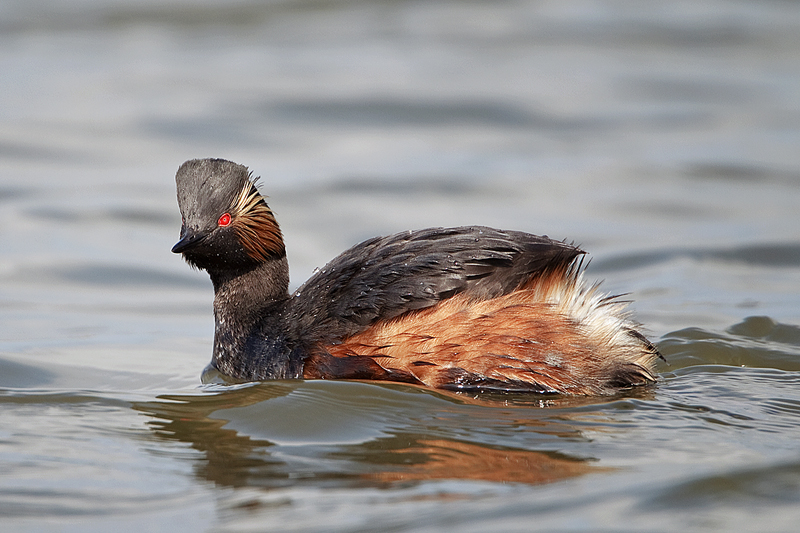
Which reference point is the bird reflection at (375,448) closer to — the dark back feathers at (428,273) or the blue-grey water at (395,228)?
the blue-grey water at (395,228)

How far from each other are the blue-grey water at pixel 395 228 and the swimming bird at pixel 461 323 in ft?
0.56

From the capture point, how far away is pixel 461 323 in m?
5.60

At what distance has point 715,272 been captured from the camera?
9375 millimetres

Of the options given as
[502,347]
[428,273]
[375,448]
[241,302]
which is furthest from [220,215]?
[375,448]

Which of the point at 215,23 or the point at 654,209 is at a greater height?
the point at 215,23

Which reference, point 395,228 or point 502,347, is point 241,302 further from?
point 395,228

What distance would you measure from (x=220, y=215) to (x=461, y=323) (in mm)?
1808

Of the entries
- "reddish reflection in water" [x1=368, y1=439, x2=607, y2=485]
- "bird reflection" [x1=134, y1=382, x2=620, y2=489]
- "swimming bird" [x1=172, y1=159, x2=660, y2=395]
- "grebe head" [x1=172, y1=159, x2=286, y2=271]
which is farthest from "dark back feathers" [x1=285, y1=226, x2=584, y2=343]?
"reddish reflection in water" [x1=368, y1=439, x2=607, y2=485]

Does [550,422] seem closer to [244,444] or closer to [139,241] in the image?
[244,444]

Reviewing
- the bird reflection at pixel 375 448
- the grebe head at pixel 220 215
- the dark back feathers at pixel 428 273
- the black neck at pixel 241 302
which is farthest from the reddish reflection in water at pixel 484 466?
the grebe head at pixel 220 215

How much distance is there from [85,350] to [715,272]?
18.1 ft

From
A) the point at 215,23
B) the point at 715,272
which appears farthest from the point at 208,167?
the point at 215,23

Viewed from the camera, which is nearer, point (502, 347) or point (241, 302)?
point (502, 347)

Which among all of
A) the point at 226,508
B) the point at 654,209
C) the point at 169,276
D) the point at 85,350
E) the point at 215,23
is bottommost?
the point at 226,508
